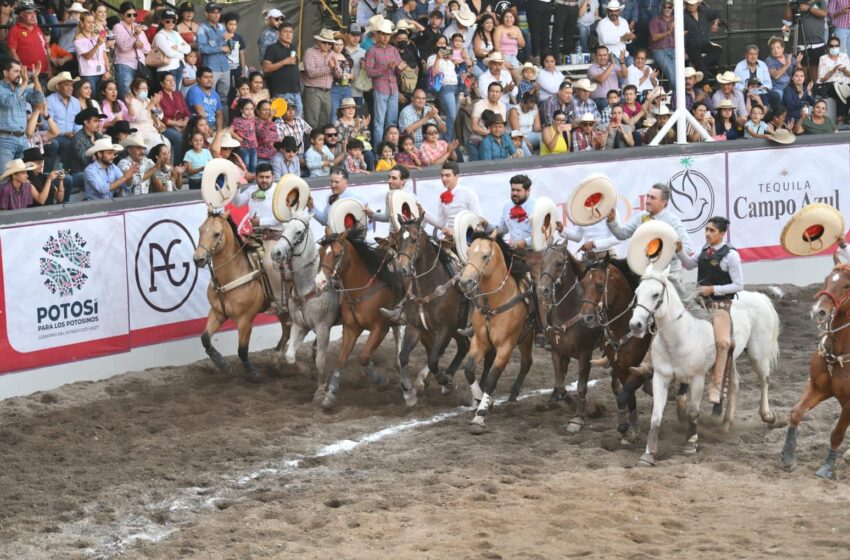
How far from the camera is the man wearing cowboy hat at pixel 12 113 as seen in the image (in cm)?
1669

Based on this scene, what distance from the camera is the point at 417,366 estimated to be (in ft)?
56.7

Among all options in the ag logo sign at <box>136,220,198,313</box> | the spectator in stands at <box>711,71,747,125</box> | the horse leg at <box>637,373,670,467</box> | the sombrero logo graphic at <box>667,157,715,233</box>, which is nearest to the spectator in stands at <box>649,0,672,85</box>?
the spectator in stands at <box>711,71,747,125</box>

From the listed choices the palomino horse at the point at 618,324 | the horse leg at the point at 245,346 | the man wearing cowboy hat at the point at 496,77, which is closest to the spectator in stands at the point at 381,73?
the man wearing cowboy hat at the point at 496,77

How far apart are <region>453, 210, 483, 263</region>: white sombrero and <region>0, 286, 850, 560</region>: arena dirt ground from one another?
71.6 inches

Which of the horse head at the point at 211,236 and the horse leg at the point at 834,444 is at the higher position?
the horse head at the point at 211,236

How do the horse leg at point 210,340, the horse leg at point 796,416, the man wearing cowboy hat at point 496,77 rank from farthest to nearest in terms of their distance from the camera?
the man wearing cowboy hat at point 496,77 → the horse leg at point 210,340 → the horse leg at point 796,416

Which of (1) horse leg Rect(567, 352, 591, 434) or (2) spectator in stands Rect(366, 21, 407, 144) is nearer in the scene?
(1) horse leg Rect(567, 352, 591, 434)

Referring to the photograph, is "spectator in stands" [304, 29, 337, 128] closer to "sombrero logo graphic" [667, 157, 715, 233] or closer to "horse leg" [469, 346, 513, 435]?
"sombrero logo graphic" [667, 157, 715, 233]

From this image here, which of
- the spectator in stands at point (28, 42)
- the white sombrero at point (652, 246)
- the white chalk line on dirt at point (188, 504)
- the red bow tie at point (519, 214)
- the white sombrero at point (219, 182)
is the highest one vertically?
the spectator in stands at point (28, 42)

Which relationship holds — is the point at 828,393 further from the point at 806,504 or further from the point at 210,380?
the point at 210,380

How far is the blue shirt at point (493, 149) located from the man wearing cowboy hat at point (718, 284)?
22.8 ft

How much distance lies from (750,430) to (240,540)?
18.7 ft

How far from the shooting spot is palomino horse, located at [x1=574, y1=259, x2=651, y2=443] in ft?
43.8

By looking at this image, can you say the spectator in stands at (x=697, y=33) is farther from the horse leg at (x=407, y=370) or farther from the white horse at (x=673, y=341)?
the white horse at (x=673, y=341)
